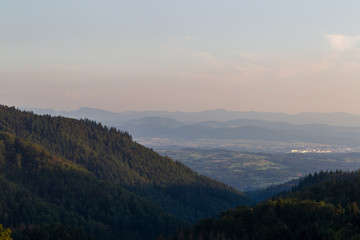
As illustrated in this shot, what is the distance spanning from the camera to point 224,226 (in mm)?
180250

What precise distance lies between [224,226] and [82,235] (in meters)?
53.4

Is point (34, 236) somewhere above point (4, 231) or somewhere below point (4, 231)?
below

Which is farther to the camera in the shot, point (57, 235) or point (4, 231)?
point (57, 235)

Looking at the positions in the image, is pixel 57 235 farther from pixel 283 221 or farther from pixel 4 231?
pixel 283 221

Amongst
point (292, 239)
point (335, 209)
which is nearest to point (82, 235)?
point (292, 239)

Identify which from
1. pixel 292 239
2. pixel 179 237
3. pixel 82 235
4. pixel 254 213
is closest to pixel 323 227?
pixel 292 239

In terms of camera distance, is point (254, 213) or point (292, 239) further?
point (254, 213)

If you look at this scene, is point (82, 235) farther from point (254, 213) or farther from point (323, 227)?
point (323, 227)

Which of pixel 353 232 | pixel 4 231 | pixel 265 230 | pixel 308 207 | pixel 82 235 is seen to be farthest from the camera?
pixel 82 235

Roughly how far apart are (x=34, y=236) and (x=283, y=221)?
8359 cm

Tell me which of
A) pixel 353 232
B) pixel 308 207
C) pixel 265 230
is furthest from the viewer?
pixel 308 207

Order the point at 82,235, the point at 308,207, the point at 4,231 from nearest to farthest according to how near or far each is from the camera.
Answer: the point at 4,231, the point at 308,207, the point at 82,235

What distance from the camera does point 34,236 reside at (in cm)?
16700

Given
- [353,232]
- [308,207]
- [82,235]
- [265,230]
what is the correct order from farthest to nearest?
1. [82,235]
2. [308,207]
3. [265,230]
4. [353,232]
